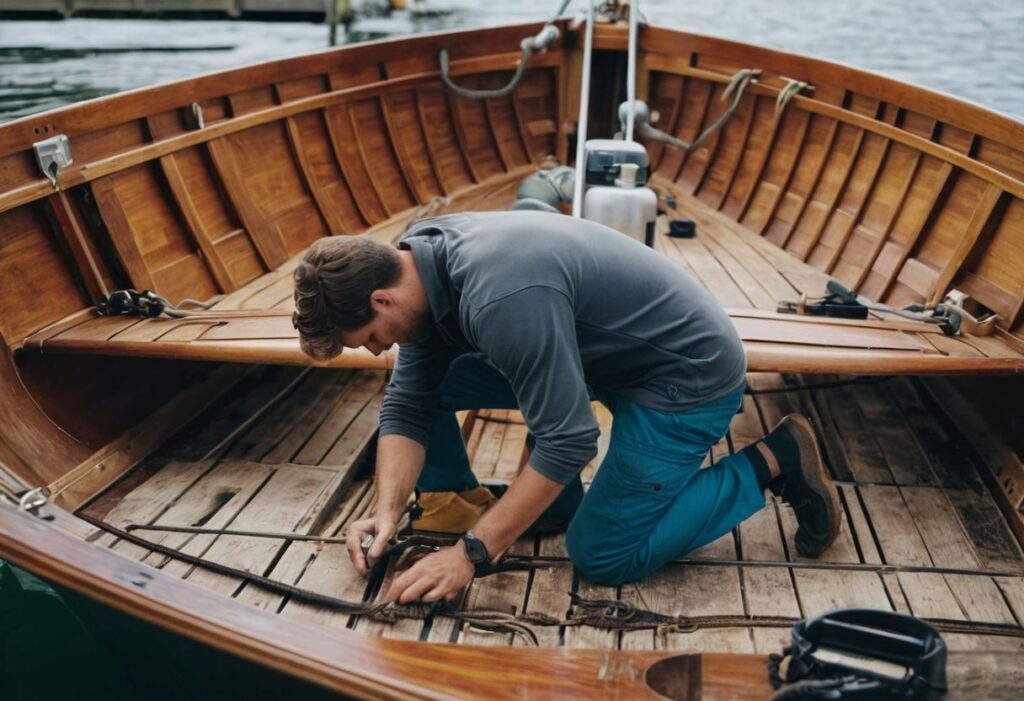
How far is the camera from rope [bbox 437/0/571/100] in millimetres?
5090

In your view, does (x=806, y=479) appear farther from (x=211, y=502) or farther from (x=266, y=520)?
(x=211, y=502)

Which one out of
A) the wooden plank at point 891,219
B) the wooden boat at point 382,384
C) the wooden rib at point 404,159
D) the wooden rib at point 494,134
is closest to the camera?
the wooden boat at point 382,384

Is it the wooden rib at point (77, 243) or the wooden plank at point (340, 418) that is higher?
the wooden rib at point (77, 243)

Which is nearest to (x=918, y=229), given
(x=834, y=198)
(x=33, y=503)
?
(x=834, y=198)

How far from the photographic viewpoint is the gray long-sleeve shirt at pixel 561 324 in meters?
1.86

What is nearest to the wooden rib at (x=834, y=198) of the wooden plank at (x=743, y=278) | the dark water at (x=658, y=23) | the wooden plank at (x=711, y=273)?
the wooden plank at (x=743, y=278)

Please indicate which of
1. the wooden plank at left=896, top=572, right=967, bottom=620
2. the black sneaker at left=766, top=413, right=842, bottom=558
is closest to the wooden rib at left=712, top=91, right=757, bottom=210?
the black sneaker at left=766, top=413, right=842, bottom=558

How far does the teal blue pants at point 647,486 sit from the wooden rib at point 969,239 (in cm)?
150

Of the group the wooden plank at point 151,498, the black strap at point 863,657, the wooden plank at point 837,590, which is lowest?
the wooden plank at point 151,498

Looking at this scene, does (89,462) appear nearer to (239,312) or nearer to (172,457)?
(172,457)

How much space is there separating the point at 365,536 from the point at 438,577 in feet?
0.93

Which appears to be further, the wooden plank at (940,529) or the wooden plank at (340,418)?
the wooden plank at (340,418)

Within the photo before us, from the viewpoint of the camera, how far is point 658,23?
20031mm

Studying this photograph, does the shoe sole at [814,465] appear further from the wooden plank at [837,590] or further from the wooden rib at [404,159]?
the wooden rib at [404,159]
